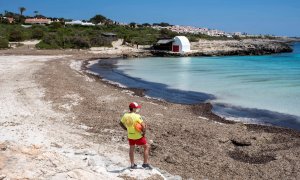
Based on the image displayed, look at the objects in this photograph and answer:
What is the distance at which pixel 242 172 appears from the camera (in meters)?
8.41

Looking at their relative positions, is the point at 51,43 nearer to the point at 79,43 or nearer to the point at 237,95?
the point at 79,43

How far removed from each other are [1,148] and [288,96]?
15800mm

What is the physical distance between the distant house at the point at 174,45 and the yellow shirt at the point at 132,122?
5108 cm

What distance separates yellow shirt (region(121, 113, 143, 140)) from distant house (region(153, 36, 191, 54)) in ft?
168

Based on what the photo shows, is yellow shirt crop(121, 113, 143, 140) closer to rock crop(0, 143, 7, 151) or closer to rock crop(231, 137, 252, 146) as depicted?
rock crop(0, 143, 7, 151)

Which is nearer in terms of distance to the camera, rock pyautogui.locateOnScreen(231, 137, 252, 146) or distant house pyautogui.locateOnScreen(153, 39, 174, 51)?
rock pyautogui.locateOnScreen(231, 137, 252, 146)

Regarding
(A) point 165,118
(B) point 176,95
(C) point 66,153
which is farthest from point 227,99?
(C) point 66,153

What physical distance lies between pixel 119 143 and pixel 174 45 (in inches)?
1970

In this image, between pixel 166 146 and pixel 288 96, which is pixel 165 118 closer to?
pixel 166 146

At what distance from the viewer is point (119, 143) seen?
9.69m

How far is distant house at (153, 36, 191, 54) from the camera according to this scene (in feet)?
191

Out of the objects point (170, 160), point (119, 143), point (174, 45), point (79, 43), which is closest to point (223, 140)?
point (170, 160)

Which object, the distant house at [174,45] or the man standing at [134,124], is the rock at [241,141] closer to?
the man standing at [134,124]

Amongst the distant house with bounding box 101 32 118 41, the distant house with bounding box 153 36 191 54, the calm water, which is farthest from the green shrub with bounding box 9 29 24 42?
the calm water
